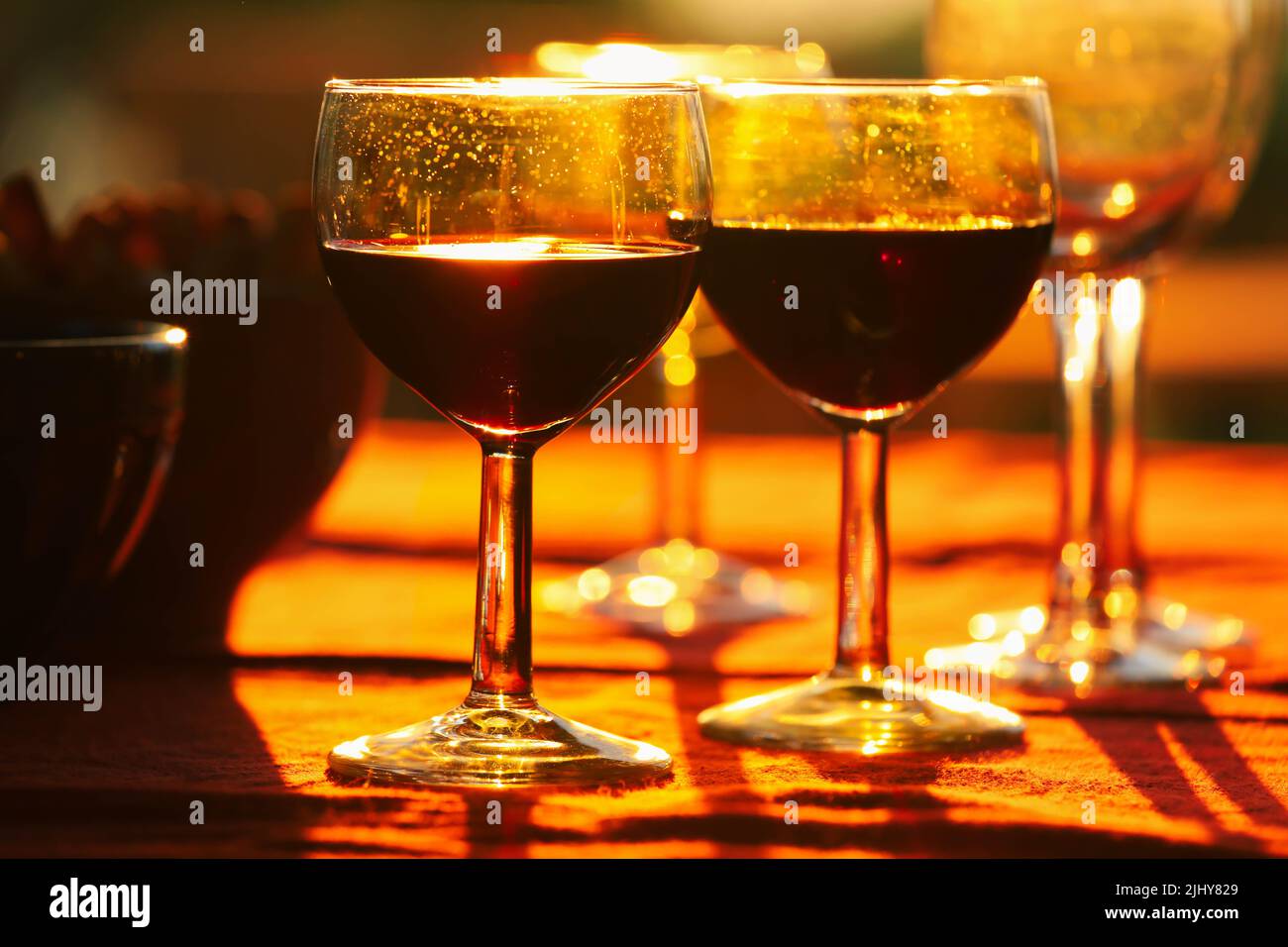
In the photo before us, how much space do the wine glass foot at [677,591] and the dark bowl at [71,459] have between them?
319mm

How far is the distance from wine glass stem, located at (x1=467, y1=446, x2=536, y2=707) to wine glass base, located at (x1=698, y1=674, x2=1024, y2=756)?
89 mm

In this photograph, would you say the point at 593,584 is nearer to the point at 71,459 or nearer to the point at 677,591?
the point at 677,591

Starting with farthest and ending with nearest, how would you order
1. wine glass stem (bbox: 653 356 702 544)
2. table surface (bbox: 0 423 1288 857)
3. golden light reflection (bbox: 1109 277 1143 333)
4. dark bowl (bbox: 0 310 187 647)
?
1. wine glass stem (bbox: 653 356 702 544)
2. golden light reflection (bbox: 1109 277 1143 333)
3. dark bowl (bbox: 0 310 187 647)
4. table surface (bbox: 0 423 1288 857)

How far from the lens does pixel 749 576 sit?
1.26 m

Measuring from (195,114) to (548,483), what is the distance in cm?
417

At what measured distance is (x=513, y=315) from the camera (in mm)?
784

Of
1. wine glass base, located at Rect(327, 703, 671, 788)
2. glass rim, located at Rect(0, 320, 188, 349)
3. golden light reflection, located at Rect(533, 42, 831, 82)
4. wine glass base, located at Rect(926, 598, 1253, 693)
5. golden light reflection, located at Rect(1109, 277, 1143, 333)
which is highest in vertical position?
golden light reflection, located at Rect(533, 42, 831, 82)

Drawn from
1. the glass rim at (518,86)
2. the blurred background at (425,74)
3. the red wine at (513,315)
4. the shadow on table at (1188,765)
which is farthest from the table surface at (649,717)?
the blurred background at (425,74)

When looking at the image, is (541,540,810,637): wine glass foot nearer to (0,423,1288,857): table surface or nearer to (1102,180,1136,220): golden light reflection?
(0,423,1288,857): table surface

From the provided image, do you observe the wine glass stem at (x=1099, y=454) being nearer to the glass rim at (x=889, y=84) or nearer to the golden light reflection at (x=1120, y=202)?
the golden light reflection at (x=1120, y=202)

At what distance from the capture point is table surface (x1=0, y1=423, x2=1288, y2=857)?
2.28ft

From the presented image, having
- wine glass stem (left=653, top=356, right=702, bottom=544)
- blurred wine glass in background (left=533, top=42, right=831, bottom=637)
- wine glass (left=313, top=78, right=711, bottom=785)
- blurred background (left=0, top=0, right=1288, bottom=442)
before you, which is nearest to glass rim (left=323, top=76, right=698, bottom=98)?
wine glass (left=313, top=78, right=711, bottom=785)

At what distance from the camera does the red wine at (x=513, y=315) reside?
776 millimetres

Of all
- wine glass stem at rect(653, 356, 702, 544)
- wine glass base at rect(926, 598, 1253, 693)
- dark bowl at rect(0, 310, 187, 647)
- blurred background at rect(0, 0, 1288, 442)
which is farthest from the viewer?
blurred background at rect(0, 0, 1288, 442)
